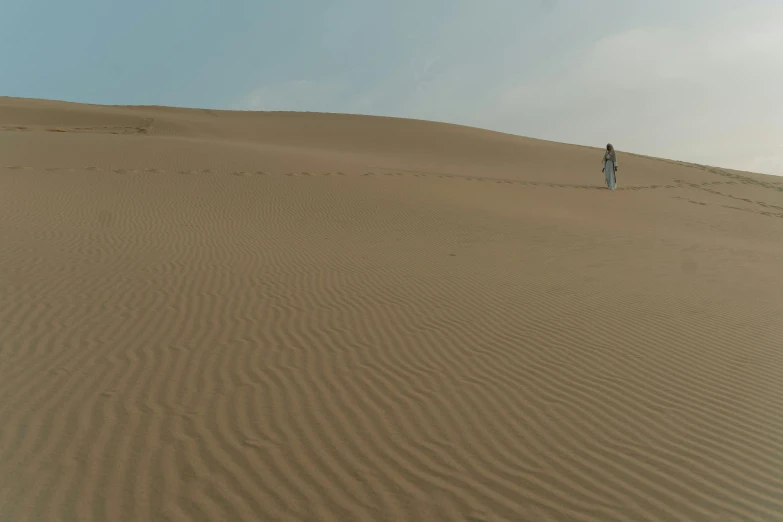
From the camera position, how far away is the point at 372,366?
5.43 meters

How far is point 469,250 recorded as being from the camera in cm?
1102

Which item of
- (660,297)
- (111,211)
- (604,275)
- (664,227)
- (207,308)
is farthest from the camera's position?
(664,227)

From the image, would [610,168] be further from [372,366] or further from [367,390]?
[367,390]

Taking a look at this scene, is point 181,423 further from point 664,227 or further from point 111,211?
point 664,227

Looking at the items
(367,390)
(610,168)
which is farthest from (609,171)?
(367,390)

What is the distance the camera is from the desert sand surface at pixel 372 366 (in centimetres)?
355

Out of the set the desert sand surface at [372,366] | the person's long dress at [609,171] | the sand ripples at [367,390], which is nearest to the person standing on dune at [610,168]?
the person's long dress at [609,171]

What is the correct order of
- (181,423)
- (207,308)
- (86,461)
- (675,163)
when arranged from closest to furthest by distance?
(86,461), (181,423), (207,308), (675,163)

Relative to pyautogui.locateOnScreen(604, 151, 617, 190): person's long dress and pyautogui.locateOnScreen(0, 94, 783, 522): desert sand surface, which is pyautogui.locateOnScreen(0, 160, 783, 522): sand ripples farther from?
pyautogui.locateOnScreen(604, 151, 617, 190): person's long dress

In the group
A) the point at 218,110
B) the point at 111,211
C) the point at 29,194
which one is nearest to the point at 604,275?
the point at 111,211

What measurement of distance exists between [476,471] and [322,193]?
12.7 meters

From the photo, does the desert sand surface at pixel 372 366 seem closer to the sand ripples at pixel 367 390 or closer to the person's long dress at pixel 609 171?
the sand ripples at pixel 367 390

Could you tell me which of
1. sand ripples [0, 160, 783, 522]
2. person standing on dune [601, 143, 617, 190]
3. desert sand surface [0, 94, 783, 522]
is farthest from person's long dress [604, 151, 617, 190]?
sand ripples [0, 160, 783, 522]

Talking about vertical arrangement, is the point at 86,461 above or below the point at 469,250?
below
